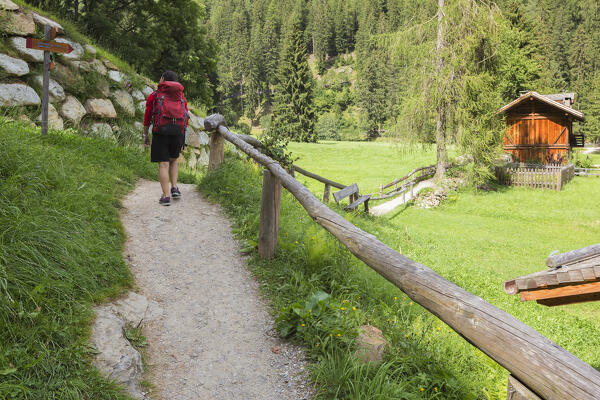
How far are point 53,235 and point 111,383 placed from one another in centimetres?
178

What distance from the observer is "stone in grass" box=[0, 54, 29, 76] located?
28.9 ft

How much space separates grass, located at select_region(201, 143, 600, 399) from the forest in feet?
15.3

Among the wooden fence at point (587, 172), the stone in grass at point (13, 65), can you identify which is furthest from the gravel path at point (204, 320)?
the wooden fence at point (587, 172)

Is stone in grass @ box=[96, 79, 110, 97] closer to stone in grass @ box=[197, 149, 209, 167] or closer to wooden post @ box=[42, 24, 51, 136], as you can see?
wooden post @ box=[42, 24, 51, 136]

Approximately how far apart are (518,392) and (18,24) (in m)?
12.3

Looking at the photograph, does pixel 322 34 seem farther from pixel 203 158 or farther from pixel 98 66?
pixel 98 66

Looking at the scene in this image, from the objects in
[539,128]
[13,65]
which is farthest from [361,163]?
[13,65]

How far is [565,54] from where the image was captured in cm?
7356

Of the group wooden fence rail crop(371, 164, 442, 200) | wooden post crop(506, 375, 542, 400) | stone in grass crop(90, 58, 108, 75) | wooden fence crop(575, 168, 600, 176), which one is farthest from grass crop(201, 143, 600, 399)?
wooden fence crop(575, 168, 600, 176)

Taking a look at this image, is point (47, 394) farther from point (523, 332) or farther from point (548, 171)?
point (548, 171)

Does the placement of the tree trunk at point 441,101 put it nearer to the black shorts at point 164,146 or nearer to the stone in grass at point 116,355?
the black shorts at point 164,146

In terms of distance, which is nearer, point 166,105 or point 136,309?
point 136,309

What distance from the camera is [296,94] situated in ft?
197

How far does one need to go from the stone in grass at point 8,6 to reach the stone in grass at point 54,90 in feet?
5.92
